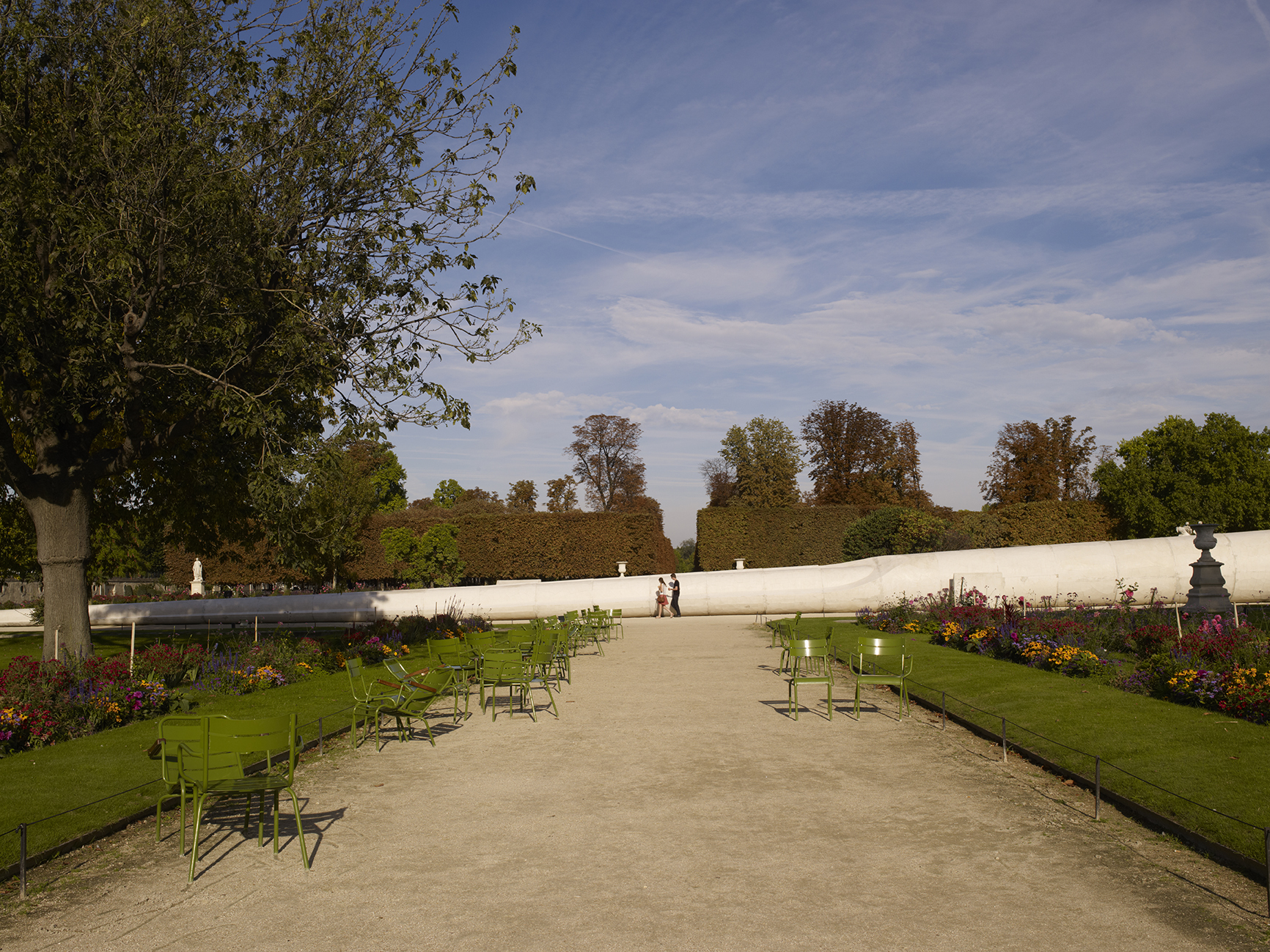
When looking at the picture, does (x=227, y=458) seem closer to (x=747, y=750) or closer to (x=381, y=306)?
(x=381, y=306)

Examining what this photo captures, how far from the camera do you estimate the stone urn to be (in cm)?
1579

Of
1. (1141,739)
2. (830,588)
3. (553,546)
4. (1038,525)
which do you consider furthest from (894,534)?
(1141,739)

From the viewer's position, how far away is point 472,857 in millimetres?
6008

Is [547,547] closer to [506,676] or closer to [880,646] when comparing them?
[506,676]

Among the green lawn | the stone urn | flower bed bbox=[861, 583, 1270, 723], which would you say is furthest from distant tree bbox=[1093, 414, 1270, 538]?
the green lawn

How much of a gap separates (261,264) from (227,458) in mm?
4863

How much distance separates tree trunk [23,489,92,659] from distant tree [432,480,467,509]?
7471 cm

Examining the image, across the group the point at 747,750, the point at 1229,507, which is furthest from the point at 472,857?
the point at 1229,507

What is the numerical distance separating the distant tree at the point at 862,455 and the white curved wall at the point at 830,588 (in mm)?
35276

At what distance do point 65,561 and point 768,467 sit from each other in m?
60.6

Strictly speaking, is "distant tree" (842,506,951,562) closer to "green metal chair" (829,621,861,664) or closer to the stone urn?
"green metal chair" (829,621,861,664)

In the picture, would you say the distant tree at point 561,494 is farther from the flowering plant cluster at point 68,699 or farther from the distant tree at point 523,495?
the flowering plant cluster at point 68,699

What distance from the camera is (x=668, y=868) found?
572 cm

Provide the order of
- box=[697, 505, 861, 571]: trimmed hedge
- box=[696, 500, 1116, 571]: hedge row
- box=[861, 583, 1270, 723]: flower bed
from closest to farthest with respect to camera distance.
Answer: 1. box=[861, 583, 1270, 723]: flower bed
2. box=[696, 500, 1116, 571]: hedge row
3. box=[697, 505, 861, 571]: trimmed hedge
